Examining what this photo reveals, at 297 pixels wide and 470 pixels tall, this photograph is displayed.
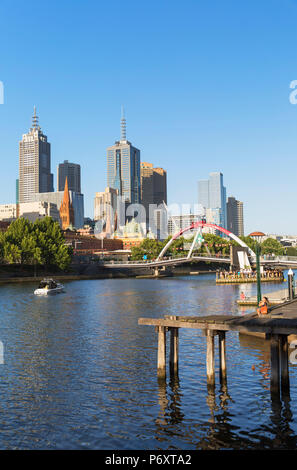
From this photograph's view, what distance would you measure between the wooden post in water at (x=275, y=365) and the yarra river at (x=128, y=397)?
562mm

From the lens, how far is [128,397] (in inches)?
869

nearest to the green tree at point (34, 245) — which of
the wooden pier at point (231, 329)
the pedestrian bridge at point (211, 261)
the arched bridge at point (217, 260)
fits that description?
the pedestrian bridge at point (211, 261)

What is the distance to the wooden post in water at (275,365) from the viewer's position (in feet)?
69.3

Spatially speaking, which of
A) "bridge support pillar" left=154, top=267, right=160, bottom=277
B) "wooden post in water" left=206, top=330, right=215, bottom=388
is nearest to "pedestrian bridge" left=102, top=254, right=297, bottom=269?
"bridge support pillar" left=154, top=267, right=160, bottom=277

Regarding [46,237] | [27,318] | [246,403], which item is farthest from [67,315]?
[46,237]

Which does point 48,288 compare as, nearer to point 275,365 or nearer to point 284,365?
point 284,365

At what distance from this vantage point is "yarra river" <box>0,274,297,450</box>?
1772cm

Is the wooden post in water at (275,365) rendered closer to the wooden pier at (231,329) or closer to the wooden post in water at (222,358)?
the wooden pier at (231,329)

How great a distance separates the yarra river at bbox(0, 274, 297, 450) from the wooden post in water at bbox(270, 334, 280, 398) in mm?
562

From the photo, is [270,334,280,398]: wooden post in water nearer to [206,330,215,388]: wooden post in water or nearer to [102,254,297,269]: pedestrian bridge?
[206,330,215,388]: wooden post in water

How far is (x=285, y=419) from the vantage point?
759 inches

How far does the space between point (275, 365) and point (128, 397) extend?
21.9 ft
